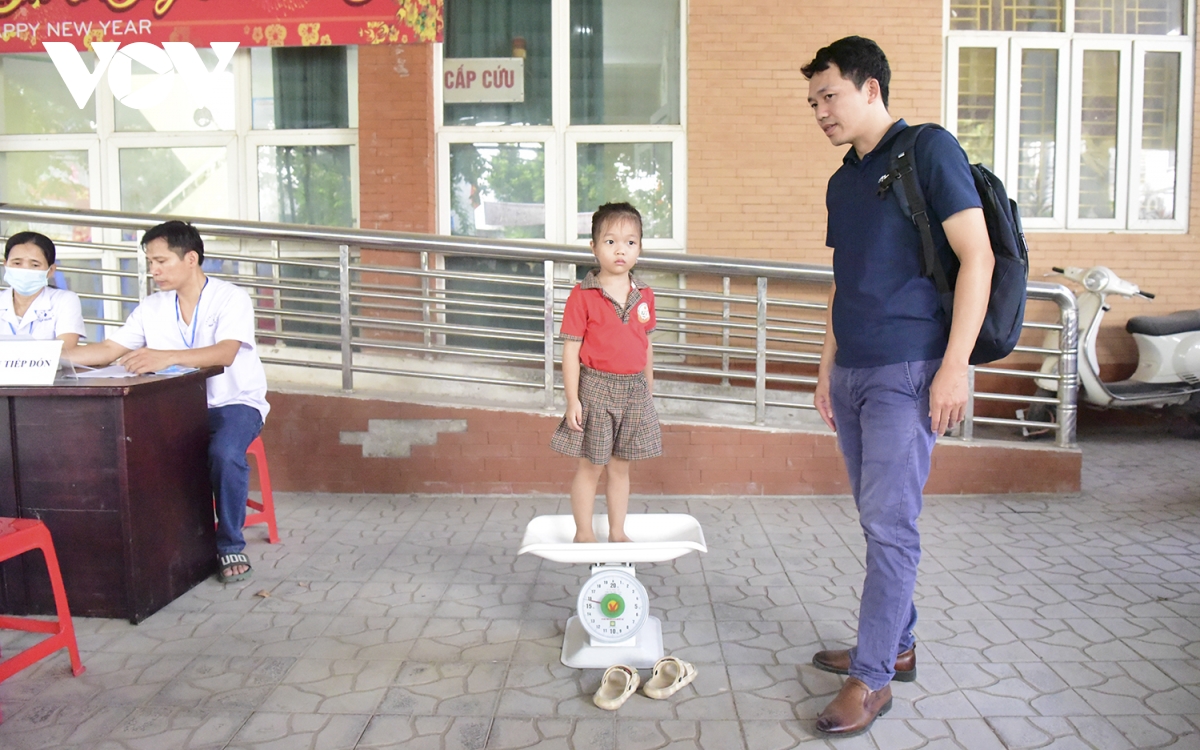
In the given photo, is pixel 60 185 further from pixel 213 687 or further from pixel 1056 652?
pixel 1056 652

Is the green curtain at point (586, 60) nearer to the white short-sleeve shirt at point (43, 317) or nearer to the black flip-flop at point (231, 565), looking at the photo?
the white short-sleeve shirt at point (43, 317)

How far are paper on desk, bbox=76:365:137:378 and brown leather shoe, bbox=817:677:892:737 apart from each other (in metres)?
3.06

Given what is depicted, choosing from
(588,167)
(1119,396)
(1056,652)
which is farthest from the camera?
(588,167)

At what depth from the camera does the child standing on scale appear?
3.40m

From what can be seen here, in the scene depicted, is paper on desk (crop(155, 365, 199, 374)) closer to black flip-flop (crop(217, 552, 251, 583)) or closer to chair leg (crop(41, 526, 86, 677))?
black flip-flop (crop(217, 552, 251, 583))

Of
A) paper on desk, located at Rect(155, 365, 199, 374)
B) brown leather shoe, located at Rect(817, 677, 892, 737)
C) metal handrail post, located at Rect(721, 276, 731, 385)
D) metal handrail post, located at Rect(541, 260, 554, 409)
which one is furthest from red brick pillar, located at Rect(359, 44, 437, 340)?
brown leather shoe, located at Rect(817, 677, 892, 737)

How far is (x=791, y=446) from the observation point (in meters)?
5.57

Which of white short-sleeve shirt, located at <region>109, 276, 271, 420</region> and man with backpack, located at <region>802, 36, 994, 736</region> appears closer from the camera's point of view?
man with backpack, located at <region>802, 36, 994, 736</region>

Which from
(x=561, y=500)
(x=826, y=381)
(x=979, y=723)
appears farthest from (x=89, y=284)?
(x=979, y=723)

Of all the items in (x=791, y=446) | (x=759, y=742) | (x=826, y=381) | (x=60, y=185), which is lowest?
(x=759, y=742)

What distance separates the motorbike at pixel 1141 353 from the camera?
679 centimetres

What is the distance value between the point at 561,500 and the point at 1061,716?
3.20 metres

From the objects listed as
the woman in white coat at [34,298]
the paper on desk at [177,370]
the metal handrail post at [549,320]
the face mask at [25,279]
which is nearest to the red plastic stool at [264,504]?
the paper on desk at [177,370]

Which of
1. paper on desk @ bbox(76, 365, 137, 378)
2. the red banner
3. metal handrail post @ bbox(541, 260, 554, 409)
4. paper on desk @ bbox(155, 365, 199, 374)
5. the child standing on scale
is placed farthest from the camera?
metal handrail post @ bbox(541, 260, 554, 409)
